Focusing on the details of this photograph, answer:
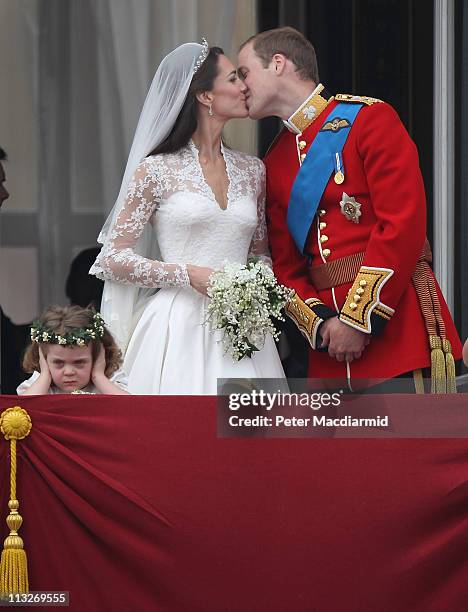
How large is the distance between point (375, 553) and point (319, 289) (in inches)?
45.4

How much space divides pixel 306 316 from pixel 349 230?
0.93 ft

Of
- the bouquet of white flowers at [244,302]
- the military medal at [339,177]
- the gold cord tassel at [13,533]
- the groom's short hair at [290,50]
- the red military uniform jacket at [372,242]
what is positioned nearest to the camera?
the gold cord tassel at [13,533]

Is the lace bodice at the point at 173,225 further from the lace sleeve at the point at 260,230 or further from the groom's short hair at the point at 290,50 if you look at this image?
the groom's short hair at the point at 290,50

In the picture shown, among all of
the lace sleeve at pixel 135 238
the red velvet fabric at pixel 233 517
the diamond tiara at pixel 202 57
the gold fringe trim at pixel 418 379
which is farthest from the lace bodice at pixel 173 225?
the red velvet fabric at pixel 233 517

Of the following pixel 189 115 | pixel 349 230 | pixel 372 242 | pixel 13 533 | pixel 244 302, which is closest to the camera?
pixel 13 533

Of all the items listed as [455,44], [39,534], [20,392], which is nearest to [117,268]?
[20,392]

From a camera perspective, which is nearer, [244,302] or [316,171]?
[244,302]

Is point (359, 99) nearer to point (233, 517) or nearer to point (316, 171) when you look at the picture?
point (316, 171)

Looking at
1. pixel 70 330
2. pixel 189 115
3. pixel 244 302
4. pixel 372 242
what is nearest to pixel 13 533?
pixel 70 330

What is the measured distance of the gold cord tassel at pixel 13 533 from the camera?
11.0ft

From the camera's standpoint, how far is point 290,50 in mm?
4441

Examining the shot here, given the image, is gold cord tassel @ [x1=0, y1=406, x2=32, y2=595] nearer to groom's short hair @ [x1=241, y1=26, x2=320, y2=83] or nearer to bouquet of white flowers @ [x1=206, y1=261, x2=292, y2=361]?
bouquet of white flowers @ [x1=206, y1=261, x2=292, y2=361]

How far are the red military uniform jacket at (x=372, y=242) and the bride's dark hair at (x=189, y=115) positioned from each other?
30 centimetres

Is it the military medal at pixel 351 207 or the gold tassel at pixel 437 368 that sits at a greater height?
the military medal at pixel 351 207
